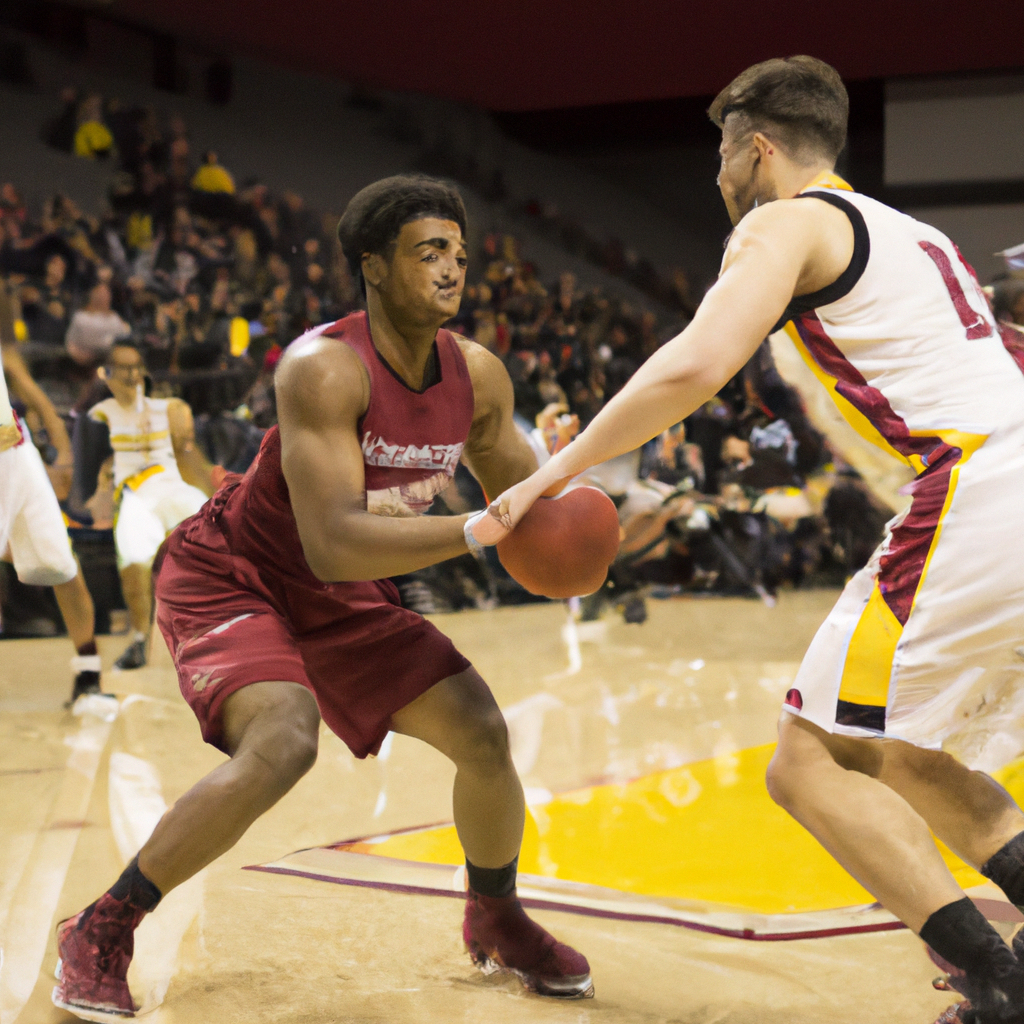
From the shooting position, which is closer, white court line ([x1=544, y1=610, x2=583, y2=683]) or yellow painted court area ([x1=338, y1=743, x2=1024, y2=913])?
yellow painted court area ([x1=338, y1=743, x2=1024, y2=913])

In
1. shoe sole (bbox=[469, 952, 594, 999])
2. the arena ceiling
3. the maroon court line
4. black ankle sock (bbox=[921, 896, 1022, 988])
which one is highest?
the arena ceiling

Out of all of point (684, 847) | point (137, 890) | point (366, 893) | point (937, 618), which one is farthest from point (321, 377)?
point (684, 847)

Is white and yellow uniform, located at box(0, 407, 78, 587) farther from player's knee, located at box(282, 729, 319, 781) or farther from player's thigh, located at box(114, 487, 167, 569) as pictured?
player's knee, located at box(282, 729, 319, 781)

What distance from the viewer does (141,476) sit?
5.66m

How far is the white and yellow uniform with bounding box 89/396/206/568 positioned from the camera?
5543 millimetres

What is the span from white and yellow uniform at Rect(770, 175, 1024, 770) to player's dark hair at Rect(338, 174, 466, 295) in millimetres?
674

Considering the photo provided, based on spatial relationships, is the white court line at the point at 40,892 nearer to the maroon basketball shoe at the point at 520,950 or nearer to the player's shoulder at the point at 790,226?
the maroon basketball shoe at the point at 520,950

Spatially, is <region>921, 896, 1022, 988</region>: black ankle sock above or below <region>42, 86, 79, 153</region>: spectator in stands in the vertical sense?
below

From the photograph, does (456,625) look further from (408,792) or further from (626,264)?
(626,264)

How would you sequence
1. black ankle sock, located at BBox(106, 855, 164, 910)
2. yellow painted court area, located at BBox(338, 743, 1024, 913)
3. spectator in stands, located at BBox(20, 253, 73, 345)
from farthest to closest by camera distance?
1. spectator in stands, located at BBox(20, 253, 73, 345)
2. yellow painted court area, located at BBox(338, 743, 1024, 913)
3. black ankle sock, located at BBox(106, 855, 164, 910)

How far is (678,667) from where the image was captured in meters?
5.68

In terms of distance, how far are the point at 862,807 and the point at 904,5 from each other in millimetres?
7930

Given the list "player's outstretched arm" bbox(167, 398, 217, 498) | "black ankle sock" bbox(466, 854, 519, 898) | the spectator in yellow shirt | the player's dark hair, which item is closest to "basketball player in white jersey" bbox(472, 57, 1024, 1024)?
the player's dark hair

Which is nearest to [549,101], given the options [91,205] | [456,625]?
[91,205]
